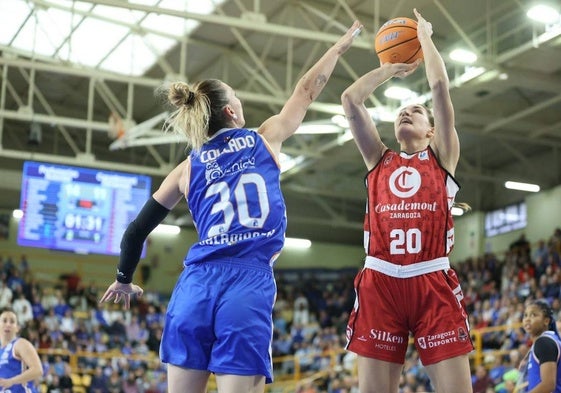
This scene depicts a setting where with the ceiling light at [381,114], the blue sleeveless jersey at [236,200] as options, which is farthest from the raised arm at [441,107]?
the ceiling light at [381,114]

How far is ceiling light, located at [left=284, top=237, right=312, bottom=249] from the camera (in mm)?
36784

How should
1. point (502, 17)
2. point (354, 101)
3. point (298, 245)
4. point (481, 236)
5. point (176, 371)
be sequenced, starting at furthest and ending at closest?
point (298, 245), point (481, 236), point (502, 17), point (354, 101), point (176, 371)

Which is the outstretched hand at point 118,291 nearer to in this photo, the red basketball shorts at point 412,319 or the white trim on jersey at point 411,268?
the red basketball shorts at point 412,319

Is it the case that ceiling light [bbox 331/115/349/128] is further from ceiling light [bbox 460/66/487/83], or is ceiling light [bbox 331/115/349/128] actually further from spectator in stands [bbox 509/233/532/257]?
spectator in stands [bbox 509/233/532/257]

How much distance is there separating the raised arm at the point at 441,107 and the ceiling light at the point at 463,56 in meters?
12.7

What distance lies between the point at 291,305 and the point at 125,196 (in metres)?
13.5

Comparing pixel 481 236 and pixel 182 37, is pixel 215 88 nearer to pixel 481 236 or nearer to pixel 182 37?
pixel 182 37

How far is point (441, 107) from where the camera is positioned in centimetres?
532

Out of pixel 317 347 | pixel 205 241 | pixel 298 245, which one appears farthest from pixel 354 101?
pixel 298 245

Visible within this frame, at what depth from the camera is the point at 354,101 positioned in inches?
217

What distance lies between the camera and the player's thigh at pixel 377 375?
5.16 meters

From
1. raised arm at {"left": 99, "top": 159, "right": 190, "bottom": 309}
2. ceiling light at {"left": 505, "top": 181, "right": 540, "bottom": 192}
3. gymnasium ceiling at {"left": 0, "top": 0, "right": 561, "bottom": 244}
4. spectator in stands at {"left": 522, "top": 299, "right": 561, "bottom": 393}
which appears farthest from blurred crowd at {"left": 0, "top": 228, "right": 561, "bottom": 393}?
raised arm at {"left": 99, "top": 159, "right": 190, "bottom": 309}

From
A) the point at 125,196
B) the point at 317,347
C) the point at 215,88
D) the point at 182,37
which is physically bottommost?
the point at 317,347

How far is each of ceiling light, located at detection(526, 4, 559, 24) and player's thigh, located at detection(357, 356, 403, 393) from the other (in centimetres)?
1275
